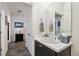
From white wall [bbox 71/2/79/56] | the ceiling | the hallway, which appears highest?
the ceiling

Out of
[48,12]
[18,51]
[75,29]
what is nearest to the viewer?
[75,29]

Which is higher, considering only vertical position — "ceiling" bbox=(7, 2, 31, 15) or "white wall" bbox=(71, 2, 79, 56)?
"ceiling" bbox=(7, 2, 31, 15)

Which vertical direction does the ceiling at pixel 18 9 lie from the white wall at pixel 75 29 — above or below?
above

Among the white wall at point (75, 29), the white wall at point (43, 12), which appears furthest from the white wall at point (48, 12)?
the white wall at point (75, 29)

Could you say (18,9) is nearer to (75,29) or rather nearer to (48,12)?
(48,12)

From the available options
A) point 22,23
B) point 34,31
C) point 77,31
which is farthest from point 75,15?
point 22,23

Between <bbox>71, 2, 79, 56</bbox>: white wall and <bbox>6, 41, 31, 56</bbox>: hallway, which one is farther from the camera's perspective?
<bbox>6, 41, 31, 56</bbox>: hallway

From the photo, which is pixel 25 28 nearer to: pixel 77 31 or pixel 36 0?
pixel 36 0

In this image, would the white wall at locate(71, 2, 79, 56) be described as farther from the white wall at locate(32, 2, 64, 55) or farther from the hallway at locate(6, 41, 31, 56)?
the hallway at locate(6, 41, 31, 56)

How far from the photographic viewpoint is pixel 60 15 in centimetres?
155

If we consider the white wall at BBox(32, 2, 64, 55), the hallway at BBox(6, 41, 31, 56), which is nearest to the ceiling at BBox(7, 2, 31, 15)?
the white wall at BBox(32, 2, 64, 55)

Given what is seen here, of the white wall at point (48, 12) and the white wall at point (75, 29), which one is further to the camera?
the white wall at point (48, 12)

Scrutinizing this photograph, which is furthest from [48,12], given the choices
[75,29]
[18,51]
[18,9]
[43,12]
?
[18,51]

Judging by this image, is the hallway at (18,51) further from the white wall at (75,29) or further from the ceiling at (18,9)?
the white wall at (75,29)
